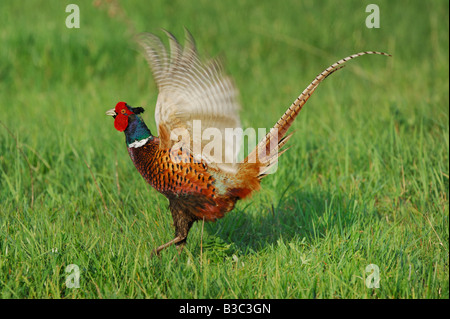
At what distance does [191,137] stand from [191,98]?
208 millimetres

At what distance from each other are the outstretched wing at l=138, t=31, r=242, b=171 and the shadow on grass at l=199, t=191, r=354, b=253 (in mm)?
783

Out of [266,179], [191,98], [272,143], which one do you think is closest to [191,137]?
[191,98]

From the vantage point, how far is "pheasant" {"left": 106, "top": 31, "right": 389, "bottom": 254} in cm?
258

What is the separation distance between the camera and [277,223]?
371 centimetres

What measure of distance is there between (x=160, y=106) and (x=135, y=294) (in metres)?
0.98

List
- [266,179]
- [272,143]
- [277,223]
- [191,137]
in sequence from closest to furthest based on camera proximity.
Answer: [191,137], [272,143], [277,223], [266,179]

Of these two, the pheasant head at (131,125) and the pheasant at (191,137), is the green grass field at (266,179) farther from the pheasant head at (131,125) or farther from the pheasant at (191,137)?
the pheasant head at (131,125)

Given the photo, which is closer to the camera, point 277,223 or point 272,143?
point 272,143

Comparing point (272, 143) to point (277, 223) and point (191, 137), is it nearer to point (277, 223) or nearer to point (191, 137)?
point (191, 137)

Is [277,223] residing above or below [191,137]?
below

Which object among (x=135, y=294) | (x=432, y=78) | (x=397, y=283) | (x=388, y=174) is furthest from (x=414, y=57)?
(x=135, y=294)

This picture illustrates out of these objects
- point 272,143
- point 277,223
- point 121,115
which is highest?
point 121,115

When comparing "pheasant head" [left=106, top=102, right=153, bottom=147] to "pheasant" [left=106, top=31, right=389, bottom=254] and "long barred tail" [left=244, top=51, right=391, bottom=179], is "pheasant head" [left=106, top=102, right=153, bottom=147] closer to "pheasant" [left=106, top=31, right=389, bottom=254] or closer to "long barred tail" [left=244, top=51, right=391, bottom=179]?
"pheasant" [left=106, top=31, right=389, bottom=254]

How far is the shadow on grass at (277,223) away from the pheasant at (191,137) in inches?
18.3
